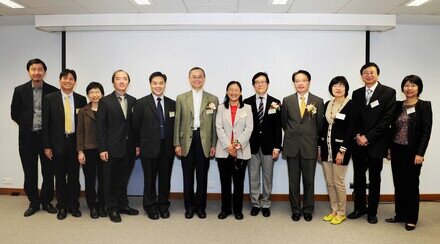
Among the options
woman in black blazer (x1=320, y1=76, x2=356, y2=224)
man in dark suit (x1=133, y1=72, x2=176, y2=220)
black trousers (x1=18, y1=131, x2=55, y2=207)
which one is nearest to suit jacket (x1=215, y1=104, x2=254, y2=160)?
man in dark suit (x1=133, y1=72, x2=176, y2=220)

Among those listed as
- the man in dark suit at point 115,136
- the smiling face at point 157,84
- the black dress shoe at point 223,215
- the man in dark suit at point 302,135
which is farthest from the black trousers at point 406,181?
the man in dark suit at point 115,136

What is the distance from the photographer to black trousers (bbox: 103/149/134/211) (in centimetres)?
390

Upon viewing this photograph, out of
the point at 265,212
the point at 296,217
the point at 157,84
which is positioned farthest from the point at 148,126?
the point at 296,217

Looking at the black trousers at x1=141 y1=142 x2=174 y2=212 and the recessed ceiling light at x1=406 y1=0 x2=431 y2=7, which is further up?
the recessed ceiling light at x1=406 y1=0 x2=431 y2=7

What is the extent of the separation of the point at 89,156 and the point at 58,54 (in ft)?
6.88

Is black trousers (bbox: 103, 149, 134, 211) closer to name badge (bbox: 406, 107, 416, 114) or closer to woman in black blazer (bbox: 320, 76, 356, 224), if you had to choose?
woman in black blazer (bbox: 320, 76, 356, 224)

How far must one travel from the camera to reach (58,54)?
5152mm

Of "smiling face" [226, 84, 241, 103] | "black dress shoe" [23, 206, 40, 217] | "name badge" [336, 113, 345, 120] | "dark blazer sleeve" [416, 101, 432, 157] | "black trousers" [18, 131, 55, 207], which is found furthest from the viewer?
"black trousers" [18, 131, 55, 207]

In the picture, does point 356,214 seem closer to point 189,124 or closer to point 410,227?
point 410,227

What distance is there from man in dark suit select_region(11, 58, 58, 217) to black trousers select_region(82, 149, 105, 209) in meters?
0.54

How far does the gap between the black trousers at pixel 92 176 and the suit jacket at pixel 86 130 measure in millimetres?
98

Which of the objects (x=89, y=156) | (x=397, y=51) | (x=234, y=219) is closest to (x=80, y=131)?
(x=89, y=156)

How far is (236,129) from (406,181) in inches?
78.9

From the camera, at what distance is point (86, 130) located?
3883 millimetres
